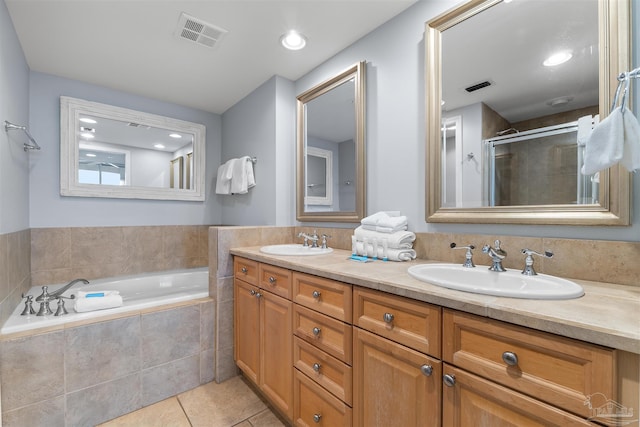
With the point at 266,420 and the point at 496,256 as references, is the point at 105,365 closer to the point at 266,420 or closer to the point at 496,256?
the point at 266,420

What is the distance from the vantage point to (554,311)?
26.7 inches

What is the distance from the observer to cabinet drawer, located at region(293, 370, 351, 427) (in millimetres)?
1141

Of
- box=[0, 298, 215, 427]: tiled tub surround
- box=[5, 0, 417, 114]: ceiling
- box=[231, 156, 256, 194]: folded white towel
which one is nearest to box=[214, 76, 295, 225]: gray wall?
box=[231, 156, 256, 194]: folded white towel

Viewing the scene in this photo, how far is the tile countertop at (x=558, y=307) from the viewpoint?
1.92 feet

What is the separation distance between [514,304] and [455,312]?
15 cm

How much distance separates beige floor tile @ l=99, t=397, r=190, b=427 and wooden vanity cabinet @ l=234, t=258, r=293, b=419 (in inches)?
15.9

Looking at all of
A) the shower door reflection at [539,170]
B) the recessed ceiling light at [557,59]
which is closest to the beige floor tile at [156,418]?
the shower door reflection at [539,170]

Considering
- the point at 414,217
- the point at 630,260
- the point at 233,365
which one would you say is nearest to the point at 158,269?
the point at 233,365

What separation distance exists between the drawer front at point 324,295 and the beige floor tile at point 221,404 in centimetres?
84

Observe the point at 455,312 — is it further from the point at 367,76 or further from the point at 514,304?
the point at 367,76

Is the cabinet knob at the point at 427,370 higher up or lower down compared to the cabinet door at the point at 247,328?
higher up

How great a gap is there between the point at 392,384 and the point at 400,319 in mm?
230

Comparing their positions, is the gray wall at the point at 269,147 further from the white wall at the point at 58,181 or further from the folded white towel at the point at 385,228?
the folded white towel at the point at 385,228

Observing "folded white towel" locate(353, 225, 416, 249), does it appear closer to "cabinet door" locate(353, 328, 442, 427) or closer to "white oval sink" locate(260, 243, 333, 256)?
"white oval sink" locate(260, 243, 333, 256)
